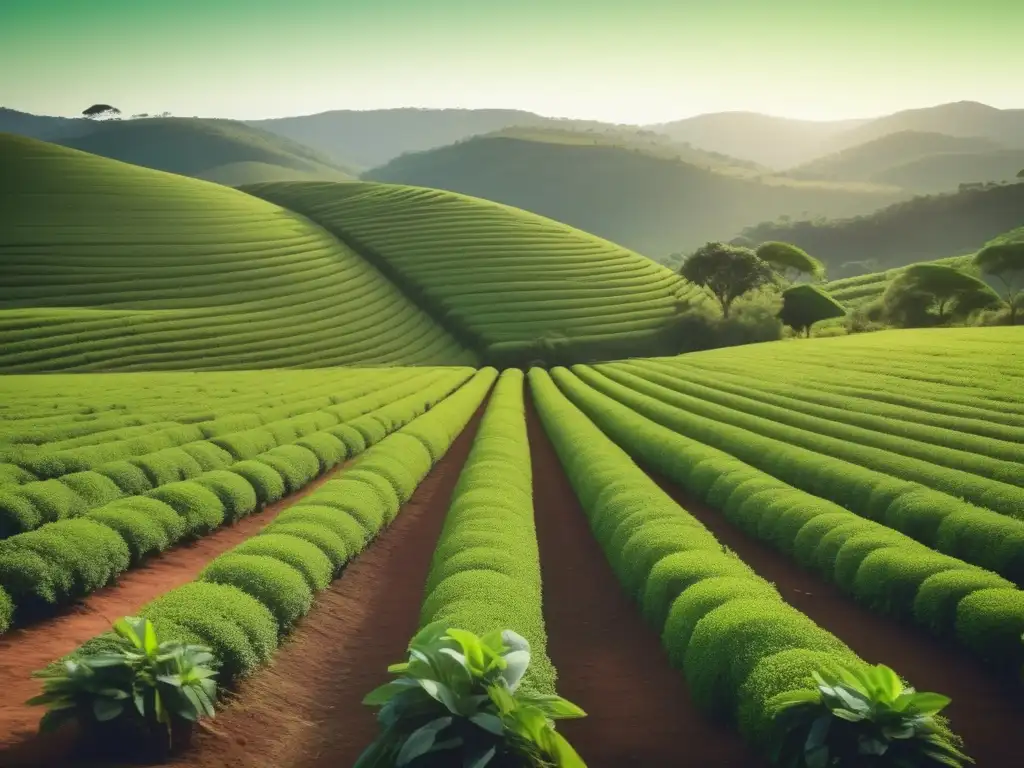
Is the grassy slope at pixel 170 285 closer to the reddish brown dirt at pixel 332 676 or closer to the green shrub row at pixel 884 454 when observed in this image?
the green shrub row at pixel 884 454

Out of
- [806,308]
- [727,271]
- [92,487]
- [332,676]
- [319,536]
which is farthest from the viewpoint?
[727,271]

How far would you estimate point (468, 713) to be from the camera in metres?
6.79

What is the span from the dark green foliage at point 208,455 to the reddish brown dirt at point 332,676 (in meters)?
5.85

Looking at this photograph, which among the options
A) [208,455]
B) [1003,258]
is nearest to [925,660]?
[208,455]

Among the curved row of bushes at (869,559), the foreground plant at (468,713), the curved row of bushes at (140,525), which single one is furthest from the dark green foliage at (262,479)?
the foreground plant at (468,713)

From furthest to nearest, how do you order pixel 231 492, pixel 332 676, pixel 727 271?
pixel 727 271
pixel 231 492
pixel 332 676

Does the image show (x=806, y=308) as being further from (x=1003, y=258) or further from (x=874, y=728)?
(x=874, y=728)

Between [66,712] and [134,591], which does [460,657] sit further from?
[134,591]

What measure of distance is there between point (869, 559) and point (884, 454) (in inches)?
320

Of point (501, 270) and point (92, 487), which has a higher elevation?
point (501, 270)

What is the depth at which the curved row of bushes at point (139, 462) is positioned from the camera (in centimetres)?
1505

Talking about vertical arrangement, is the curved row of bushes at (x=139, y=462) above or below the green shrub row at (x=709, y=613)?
above

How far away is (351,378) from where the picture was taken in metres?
44.8

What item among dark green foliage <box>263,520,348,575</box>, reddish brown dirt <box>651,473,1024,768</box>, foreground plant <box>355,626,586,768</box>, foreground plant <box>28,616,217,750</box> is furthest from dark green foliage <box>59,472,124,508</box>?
reddish brown dirt <box>651,473,1024,768</box>
